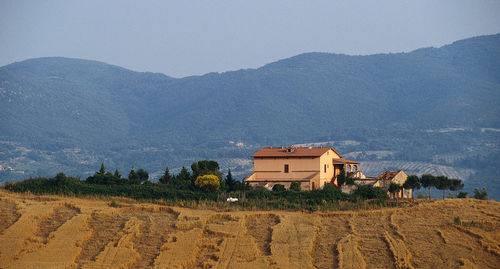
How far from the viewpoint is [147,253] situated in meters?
33.0

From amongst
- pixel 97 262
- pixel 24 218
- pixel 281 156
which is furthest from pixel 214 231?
pixel 281 156

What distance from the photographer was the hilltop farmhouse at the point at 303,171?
55.5m

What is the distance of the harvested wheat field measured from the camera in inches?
1251

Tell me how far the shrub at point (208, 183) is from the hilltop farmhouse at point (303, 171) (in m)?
4.91

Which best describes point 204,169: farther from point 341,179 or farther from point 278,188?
point 341,179

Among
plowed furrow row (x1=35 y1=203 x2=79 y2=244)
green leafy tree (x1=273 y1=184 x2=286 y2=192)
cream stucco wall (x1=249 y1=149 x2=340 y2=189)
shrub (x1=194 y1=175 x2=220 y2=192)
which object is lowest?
plowed furrow row (x1=35 y1=203 x2=79 y2=244)

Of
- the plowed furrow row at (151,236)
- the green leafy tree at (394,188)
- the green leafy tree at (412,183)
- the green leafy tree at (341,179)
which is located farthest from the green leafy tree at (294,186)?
the plowed furrow row at (151,236)

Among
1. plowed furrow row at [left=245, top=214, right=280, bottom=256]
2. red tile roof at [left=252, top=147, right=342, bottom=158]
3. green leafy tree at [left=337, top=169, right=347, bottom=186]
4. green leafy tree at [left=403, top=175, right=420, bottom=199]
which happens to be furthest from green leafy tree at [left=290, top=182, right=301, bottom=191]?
plowed furrow row at [left=245, top=214, right=280, bottom=256]

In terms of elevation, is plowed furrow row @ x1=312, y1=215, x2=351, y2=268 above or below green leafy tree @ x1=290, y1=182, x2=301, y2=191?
below

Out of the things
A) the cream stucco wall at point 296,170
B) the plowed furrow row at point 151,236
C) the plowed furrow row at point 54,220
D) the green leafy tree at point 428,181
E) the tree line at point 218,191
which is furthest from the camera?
the cream stucco wall at point 296,170

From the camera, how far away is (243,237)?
3550 cm

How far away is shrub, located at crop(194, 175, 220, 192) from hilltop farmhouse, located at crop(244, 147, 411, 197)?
4915mm

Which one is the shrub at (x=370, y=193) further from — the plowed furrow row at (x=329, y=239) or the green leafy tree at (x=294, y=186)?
the plowed furrow row at (x=329, y=239)

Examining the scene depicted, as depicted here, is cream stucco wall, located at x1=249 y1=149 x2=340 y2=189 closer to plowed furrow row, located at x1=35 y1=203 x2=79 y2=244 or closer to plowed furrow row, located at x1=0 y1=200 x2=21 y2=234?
plowed furrow row, located at x1=35 y1=203 x2=79 y2=244
